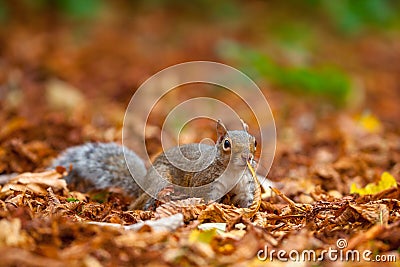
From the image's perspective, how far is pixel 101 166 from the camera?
437 cm

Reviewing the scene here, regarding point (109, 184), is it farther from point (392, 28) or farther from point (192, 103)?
point (392, 28)

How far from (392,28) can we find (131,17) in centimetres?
544

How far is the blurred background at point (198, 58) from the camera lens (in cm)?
604

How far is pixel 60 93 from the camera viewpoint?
7.27m

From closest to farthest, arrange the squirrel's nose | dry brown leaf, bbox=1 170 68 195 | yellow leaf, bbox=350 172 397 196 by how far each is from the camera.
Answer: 1. the squirrel's nose
2. dry brown leaf, bbox=1 170 68 195
3. yellow leaf, bbox=350 172 397 196

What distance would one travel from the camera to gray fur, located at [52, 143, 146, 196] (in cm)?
430

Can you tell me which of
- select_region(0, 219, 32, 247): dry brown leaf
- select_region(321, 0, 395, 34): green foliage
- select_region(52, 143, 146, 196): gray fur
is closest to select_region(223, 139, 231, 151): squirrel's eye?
select_region(52, 143, 146, 196): gray fur

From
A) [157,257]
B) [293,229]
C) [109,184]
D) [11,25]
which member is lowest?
[157,257]

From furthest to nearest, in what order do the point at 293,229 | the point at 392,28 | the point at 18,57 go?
1. the point at 392,28
2. the point at 18,57
3. the point at 293,229

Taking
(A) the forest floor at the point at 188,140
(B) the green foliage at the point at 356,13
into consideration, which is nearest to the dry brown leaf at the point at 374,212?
(A) the forest floor at the point at 188,140

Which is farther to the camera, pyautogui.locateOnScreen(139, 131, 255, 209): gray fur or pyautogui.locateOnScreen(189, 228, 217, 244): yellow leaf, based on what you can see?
pyautogui.locateOnScreen(139, 131, 255, 209): gray fur

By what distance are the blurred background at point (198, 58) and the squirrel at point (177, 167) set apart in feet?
1.88

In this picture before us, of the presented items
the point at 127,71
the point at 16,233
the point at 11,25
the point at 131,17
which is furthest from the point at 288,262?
the point at 131,17

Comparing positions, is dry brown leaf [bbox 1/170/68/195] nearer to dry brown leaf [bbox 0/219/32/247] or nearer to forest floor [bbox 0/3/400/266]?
forest floor [bbox 0/3/400/266]
